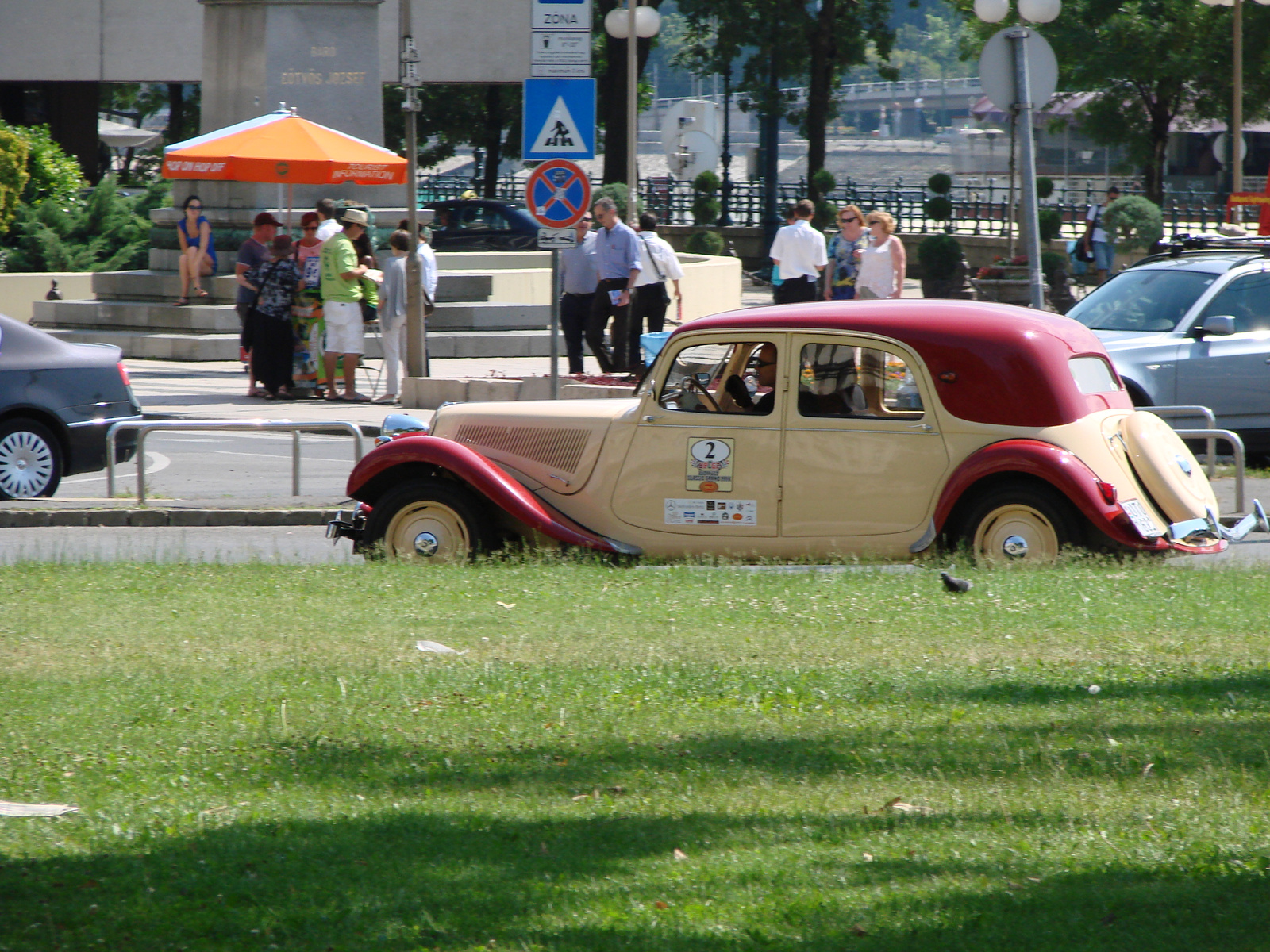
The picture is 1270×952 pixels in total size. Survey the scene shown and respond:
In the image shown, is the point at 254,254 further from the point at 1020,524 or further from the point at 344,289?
the point at 1020,524

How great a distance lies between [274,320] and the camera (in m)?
17.7

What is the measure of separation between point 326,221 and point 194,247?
4.58 meters

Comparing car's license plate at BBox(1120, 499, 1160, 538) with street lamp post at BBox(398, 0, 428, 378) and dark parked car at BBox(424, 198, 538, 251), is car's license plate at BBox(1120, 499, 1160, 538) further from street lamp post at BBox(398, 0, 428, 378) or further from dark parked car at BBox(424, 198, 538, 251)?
dark parked car at BBox(424, 198, 538, 251)

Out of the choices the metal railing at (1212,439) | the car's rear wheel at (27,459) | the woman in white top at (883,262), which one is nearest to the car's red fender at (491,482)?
the metal railing at (1212,439)

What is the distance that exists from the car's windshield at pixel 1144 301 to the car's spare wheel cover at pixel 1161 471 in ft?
17.3

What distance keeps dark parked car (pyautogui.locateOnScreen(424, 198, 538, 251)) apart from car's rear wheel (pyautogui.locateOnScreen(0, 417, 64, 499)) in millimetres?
21849

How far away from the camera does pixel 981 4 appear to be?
22.1 m

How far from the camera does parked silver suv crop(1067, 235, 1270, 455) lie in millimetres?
13523

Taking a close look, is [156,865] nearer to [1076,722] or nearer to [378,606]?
[1076,722]

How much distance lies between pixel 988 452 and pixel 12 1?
115ft

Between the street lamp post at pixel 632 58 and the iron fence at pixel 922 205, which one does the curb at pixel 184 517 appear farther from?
the iron fence at pixel 922 205

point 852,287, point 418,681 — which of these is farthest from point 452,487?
point 852,287

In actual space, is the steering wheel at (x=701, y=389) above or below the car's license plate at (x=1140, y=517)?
above

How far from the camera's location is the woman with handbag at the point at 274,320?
691 inches
